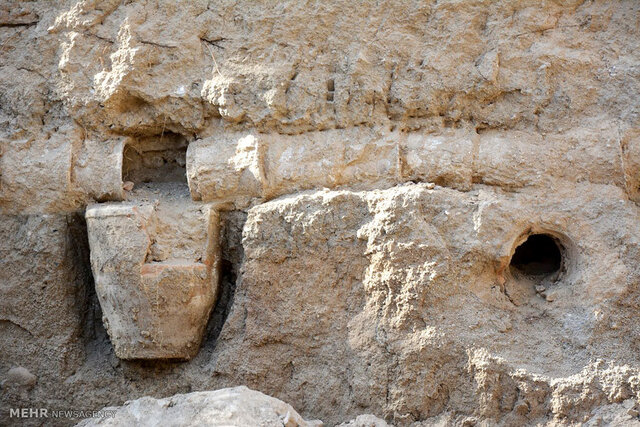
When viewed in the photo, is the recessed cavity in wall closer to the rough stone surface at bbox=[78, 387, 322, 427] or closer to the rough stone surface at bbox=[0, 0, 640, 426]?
the rough stone surface at bbox=[0, 0, 640, 426]

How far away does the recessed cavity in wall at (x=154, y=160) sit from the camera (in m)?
2.97

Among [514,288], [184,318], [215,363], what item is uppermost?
[514,288]

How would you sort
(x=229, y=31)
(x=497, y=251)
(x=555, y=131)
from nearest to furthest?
1. (x=497, y=251)
2. (x=555, y=131)
3. (x=229, y=31)

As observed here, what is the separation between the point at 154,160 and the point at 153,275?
568mm

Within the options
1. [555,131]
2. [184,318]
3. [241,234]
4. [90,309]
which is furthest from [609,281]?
[90,309]

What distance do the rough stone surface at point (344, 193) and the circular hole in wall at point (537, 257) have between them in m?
0.04

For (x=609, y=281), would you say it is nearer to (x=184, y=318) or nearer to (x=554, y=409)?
(x=554, y=409)

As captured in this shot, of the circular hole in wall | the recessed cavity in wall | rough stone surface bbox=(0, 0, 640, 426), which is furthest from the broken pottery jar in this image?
the circular hole in wall

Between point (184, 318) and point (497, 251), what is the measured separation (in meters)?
1.14

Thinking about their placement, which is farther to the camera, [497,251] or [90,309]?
[90,309]

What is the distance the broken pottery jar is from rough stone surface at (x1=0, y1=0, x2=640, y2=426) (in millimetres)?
22

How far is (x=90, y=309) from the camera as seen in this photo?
2.93m

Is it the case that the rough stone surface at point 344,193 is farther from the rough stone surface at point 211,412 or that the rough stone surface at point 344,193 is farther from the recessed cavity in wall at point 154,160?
the rough stone surface at point 211,412

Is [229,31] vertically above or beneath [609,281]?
above
